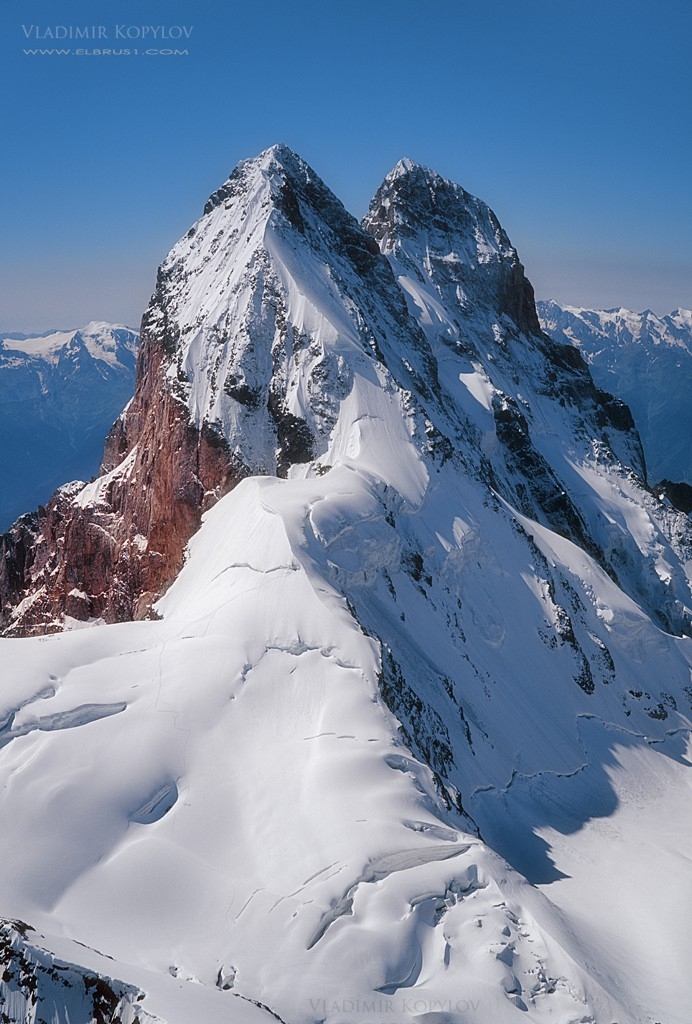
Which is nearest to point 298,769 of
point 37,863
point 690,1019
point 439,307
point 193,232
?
point 37,863

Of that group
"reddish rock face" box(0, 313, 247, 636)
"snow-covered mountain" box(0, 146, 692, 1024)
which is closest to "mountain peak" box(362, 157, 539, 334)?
"snow-covered mountain" box(0, 146, 692, 1024)

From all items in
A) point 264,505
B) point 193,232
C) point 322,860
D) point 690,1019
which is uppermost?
point 193,232

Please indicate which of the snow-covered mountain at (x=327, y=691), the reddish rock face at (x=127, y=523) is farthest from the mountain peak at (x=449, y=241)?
the reddish rock face at (x=127, y=523)

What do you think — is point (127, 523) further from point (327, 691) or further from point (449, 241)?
point (449, 241)

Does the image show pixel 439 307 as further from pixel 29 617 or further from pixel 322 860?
pixel 322 860

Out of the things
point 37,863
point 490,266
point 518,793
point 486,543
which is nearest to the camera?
point 37,863

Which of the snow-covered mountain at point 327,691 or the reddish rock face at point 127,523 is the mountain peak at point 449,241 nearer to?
the snow-covered mountain at point 327,691
